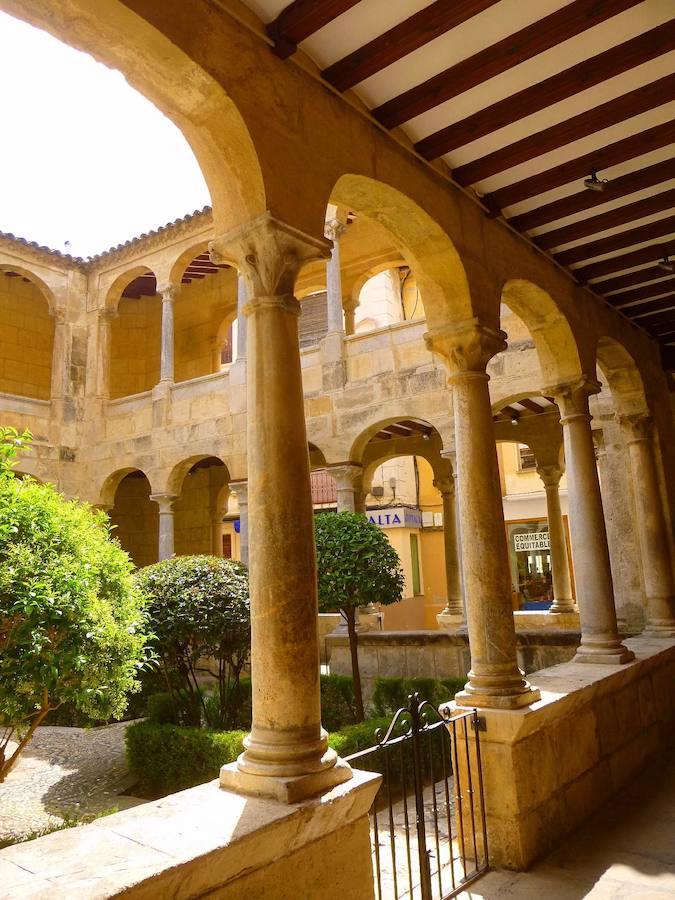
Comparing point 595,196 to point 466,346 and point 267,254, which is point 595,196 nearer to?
point 466,346

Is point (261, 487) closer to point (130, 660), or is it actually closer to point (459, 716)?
point (459, 716)

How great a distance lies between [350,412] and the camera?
11133 millimetres

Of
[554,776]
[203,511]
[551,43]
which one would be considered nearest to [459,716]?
[554,776]

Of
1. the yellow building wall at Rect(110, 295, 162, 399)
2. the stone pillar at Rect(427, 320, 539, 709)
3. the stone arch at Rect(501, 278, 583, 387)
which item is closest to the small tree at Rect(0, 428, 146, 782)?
the stone pillar at Rect(427, 320, 539, 709)

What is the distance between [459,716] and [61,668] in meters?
2.67

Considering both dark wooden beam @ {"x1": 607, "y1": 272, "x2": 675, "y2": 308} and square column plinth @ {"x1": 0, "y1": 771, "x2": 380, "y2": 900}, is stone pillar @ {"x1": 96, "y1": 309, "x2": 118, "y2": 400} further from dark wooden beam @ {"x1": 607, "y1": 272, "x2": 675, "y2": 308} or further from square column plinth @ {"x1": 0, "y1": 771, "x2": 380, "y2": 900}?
square column plinth @ {"x1": 0, "y1": 771, "x2": 380, "y2": 900}

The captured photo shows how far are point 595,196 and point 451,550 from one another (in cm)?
893

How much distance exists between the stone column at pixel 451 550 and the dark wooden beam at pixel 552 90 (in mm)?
9295

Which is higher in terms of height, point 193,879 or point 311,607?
point 311,607

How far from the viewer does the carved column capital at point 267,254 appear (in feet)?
9.95

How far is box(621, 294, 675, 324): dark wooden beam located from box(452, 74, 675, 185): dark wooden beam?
10.5 feet

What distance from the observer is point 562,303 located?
231 inches

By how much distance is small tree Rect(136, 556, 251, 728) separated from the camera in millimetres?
7168

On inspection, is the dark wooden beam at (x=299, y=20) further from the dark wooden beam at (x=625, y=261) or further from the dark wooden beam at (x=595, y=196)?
the dark wooden beam at (x=625, y=261)
